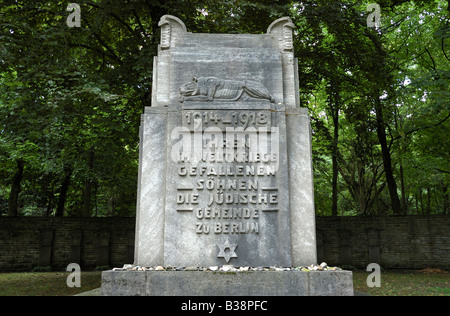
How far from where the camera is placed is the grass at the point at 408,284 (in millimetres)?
11227

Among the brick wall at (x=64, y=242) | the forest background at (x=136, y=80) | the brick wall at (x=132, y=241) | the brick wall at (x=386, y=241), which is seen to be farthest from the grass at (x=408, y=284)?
the brick wall at (x=64, y=242)

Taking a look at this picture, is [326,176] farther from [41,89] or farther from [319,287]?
[319,287]

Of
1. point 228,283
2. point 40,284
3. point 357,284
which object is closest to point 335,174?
point 357,284

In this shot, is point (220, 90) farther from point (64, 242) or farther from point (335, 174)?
point (64, 242)

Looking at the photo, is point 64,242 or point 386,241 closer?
point 386,241

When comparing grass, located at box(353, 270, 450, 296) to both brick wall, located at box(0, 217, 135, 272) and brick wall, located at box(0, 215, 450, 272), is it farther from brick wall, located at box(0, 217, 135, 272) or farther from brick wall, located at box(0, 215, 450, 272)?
brick wall, located at box(0, 217, 135, 272)

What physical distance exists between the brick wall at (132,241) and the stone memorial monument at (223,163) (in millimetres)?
12951

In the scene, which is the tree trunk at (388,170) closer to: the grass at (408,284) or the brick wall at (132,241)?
the brick wall at (132,241)

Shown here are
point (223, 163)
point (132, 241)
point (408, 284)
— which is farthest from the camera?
point (132, 241)

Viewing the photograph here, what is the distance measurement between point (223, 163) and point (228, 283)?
1.86 metres

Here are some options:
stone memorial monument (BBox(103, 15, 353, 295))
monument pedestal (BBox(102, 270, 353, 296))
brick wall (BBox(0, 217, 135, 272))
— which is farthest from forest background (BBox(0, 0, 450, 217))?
monument pedestal (BBox(102, 270, 353, 296))

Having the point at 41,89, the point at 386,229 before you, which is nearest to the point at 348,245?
the point at 386,229

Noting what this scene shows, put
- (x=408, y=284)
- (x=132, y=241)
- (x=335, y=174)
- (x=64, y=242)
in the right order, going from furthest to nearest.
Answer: (x=335, y=174)
(x=132, y=241)
(x=64, y=242)
(x=408, y=284)

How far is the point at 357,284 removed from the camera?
42.5ft
